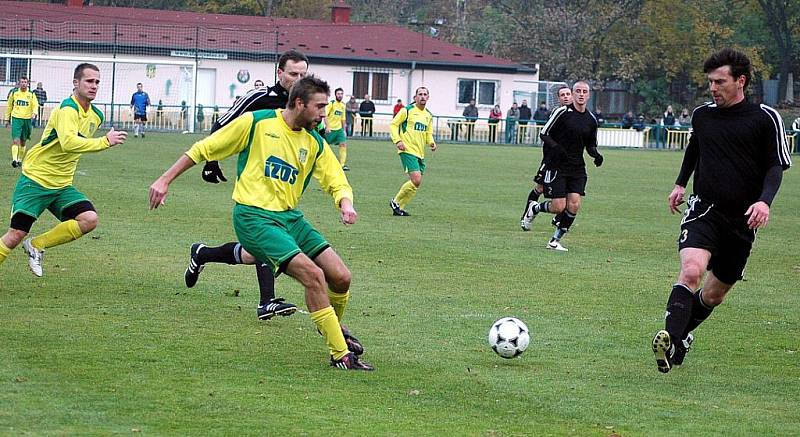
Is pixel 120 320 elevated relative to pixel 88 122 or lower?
lower

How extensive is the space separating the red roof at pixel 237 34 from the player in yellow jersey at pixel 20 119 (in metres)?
19.6

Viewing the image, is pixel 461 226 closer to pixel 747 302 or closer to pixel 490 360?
pixel 747 302

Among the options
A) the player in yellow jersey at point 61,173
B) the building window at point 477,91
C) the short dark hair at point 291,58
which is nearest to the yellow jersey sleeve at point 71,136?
the player in yellow jersey at point 61,173

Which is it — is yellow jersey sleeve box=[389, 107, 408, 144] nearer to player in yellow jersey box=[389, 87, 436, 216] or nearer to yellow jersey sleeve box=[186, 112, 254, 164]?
player in yellow jersey box=[389, 87, 436, 216]

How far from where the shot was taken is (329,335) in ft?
23.4

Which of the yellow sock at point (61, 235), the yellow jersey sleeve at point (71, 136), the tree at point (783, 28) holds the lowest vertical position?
the yellow sock at point (61, 235)

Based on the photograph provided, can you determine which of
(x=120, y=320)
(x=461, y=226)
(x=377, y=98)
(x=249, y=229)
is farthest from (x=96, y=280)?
(x=377, y=98)

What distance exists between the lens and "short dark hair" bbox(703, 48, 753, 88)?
7207mm

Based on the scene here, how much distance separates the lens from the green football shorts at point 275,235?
712 centimetres

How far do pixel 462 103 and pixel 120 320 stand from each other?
45.1 metres

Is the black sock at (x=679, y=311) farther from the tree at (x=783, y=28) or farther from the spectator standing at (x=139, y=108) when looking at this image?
the tree at (x=783, y=28)

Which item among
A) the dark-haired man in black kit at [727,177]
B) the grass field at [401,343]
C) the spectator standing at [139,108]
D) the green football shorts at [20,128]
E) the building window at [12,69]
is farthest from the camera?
the building window at [12,69]

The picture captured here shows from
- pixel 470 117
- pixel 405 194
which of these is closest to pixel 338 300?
pixel 405 194

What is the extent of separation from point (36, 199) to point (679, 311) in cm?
535
